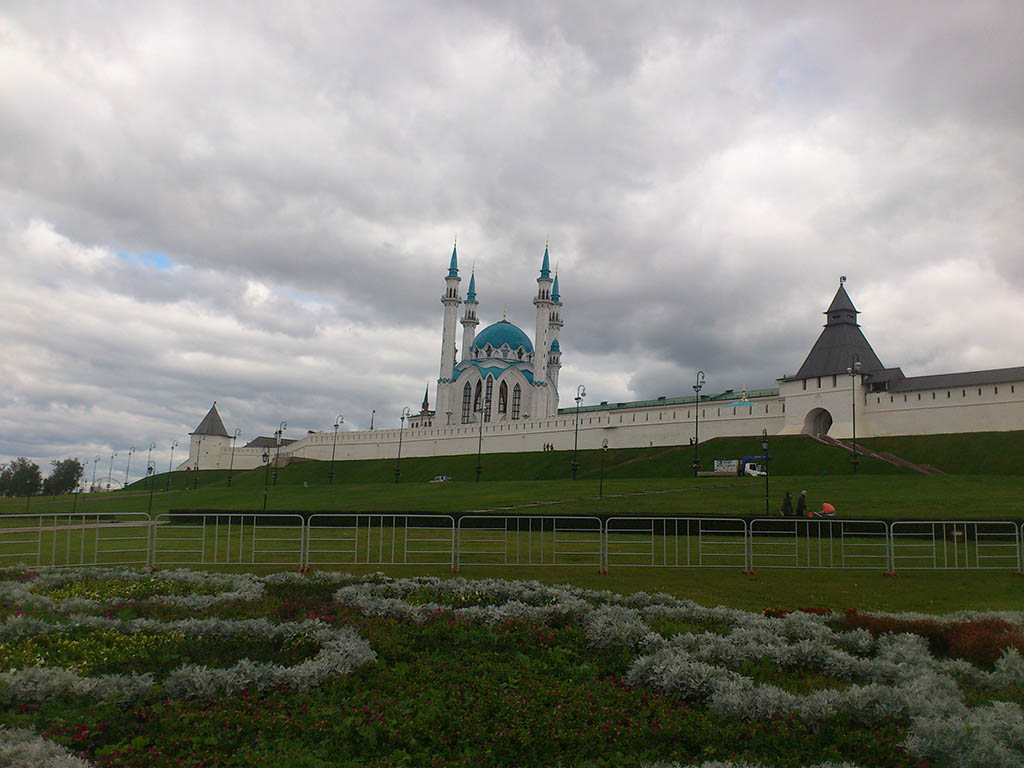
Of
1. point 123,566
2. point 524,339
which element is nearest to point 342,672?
point 123,566

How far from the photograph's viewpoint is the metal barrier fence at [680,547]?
15711mm

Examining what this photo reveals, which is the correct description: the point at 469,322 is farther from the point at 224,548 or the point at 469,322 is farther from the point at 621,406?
the point at 224,548

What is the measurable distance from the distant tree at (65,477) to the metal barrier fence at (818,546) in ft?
323

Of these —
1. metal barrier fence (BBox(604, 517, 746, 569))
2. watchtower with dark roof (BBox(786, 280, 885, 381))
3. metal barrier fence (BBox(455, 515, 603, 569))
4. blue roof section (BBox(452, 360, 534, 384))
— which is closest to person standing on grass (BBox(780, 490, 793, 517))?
metal barrier fence (BBox(604, 517, 746, 569))

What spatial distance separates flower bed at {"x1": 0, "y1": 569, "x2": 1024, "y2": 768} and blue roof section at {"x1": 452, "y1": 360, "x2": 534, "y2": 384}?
3494 inches

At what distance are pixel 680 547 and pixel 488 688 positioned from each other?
1282 centimetres

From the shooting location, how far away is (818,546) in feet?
55.2

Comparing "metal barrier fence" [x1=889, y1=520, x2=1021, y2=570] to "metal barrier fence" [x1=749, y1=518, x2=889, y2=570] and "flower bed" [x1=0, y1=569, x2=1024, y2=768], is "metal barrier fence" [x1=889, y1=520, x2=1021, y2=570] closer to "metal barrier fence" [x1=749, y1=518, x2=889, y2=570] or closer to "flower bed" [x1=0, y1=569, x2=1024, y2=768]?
"metal barrier fence" [x1=749, y1=518, x2=889, y2=570]

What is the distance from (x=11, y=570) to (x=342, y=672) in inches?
401

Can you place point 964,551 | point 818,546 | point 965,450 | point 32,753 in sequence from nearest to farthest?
point 32,753 → point 818,546 → point 964,551 → point 965,450

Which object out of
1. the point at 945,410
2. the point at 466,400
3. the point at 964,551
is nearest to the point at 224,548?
the point at 964,551

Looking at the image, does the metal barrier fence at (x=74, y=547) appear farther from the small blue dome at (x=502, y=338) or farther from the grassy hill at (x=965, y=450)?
the small blue dome at (x=502, y=338)

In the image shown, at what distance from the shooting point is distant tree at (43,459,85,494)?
9481 cm

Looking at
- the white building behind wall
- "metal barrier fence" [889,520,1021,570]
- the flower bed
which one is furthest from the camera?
the white building behind wall
